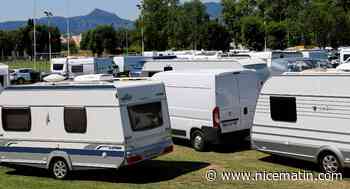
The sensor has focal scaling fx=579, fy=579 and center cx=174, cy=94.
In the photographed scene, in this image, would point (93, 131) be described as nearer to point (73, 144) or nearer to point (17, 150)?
point (73, 144)

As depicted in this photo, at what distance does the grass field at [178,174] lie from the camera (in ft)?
37.6

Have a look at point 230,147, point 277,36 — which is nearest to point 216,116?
point 230,147

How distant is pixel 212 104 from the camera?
14.5 meters

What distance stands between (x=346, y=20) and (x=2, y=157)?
75.5m

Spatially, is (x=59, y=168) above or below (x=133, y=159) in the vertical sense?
below

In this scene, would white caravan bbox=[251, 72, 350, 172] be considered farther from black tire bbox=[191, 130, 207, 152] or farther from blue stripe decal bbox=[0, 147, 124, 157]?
blue stripe decal bbox=[0, 147, 124, 157]

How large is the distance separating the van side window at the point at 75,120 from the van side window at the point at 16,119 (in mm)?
1024

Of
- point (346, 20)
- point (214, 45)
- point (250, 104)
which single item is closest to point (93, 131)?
point (250, 104)

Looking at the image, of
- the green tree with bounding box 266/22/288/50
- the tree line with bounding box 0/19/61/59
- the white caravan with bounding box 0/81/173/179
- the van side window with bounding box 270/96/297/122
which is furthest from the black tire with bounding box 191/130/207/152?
the tree line with bounding box 0/19/61/59

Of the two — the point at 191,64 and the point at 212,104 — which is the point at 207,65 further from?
the point at 212,104

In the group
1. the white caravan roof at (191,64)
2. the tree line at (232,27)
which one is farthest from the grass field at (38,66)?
the white caravan roof at (191,64)

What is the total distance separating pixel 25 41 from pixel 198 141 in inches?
4804

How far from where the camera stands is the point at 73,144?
12.2 m

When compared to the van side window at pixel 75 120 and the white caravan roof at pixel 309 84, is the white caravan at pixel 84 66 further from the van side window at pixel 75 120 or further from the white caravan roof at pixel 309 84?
the white caravan roof at pixel 309 84
